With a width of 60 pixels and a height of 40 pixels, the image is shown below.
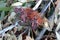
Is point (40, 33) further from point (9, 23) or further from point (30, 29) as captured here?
point (9, 23)

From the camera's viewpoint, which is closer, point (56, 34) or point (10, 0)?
point (56, 34)

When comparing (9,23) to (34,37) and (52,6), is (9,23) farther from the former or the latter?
(52,6)

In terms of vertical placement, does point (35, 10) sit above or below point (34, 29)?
above

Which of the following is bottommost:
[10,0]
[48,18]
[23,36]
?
[23,36]

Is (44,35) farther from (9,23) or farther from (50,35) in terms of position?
(9,23)

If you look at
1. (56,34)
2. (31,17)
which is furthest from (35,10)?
(56,34)

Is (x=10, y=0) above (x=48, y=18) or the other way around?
above

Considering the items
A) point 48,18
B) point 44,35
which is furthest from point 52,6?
point 44,35

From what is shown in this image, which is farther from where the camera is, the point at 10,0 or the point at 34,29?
the point at 10,0
